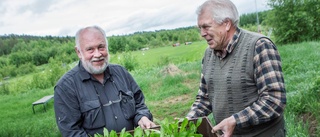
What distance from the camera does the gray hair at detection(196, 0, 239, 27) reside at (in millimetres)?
2264

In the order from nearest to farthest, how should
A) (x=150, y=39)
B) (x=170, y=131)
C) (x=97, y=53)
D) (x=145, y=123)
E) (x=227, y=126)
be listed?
(x=170, y=131) < (x=227, y=126) < (x=145, y=123) < (x=97, y=53) < (x=150, y=39)

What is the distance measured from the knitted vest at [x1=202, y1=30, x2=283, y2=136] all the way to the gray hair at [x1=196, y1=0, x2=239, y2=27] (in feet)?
0.58

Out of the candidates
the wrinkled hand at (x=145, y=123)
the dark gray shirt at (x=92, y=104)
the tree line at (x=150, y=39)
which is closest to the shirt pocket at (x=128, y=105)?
the dark gray shirt at (x=92, y=104)

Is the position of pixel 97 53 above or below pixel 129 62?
above

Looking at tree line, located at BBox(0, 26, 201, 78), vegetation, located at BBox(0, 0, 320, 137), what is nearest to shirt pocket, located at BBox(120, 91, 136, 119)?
vegetation, located at BBox(0, 0, 320, 137)

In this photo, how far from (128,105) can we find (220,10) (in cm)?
107

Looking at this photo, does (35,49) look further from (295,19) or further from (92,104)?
(92,104)

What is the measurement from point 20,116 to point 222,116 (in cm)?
1148

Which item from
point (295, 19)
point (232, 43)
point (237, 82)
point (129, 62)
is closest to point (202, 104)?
point (237, 82)

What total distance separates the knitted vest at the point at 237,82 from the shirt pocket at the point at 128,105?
695 millimetres

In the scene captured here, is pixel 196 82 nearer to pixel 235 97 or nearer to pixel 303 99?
pixel 303 99

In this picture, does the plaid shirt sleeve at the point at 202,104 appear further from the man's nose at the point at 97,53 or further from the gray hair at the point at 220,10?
the man's nose at the point at 97,53

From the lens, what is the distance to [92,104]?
255cm

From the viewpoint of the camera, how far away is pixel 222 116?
243 centimetres
